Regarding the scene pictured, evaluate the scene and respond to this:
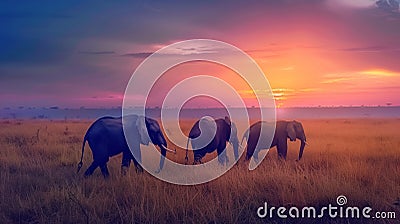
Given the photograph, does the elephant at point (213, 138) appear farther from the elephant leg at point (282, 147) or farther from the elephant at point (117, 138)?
the elephant at point (117, 138)

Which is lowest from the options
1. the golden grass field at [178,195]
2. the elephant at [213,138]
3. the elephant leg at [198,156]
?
the golden grass field at [178,195]

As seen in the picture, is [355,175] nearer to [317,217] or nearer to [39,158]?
[317,217]

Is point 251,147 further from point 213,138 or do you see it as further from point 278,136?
point 213,138

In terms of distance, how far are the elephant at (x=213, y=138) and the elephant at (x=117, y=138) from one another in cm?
128

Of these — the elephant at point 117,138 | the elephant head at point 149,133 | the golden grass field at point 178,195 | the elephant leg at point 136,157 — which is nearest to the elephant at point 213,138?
the elephant head at point 149,133

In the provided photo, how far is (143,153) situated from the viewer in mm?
10477

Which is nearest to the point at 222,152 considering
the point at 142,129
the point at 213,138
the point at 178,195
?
the point at 213,138

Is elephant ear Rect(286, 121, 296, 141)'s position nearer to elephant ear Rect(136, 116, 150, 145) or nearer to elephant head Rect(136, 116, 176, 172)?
elephant head Rect(136, 116, 176, 172)

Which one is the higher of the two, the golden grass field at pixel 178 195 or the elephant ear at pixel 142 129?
the elephant ear at pixel 142 129

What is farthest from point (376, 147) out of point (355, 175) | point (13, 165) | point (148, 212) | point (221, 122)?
point (13, 165)

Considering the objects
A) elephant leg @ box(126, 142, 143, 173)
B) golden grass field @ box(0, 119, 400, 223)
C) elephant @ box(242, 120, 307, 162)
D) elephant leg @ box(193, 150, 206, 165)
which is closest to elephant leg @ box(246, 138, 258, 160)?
elephant @ box(242, 120, 307, 162)

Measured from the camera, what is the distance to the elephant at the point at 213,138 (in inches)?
419

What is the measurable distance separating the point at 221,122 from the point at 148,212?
6.31 metres

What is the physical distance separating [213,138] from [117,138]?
2.94 metres
